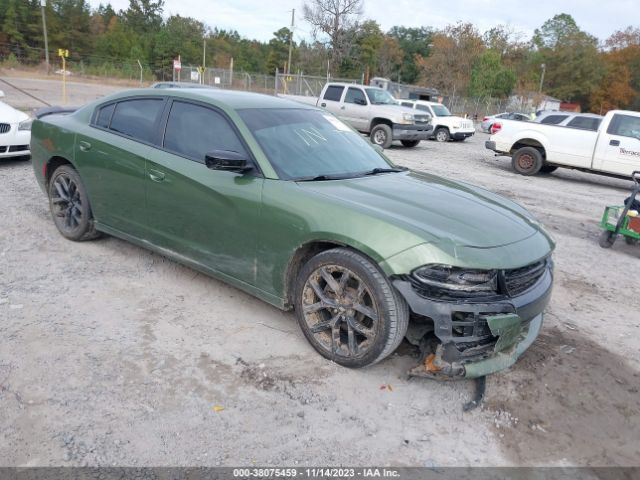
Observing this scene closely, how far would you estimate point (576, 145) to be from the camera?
12367mm

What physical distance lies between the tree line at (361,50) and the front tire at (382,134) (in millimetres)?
36840

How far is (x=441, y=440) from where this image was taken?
2781 mm

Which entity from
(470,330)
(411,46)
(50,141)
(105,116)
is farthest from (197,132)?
(411,46)

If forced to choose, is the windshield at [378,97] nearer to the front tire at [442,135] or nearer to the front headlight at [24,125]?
the front tire at [442,135]

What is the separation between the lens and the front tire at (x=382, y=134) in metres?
15.6

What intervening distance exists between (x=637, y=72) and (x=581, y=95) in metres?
11.4

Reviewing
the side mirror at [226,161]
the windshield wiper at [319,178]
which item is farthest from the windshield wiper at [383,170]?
the side mirror at [226,161]

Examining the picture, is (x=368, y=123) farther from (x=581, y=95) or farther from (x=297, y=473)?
(x=581, y=95)

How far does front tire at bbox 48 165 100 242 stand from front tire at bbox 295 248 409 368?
266 cm

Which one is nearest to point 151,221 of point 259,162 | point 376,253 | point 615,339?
point 259,162

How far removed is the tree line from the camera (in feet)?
167

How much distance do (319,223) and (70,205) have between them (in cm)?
315

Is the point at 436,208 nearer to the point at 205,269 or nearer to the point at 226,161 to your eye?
the point at 226,161

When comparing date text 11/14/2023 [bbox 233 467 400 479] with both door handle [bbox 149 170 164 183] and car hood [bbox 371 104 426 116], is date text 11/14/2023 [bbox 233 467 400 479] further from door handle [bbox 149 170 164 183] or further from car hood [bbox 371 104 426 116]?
car hood [bbox 371 104 426 116]
